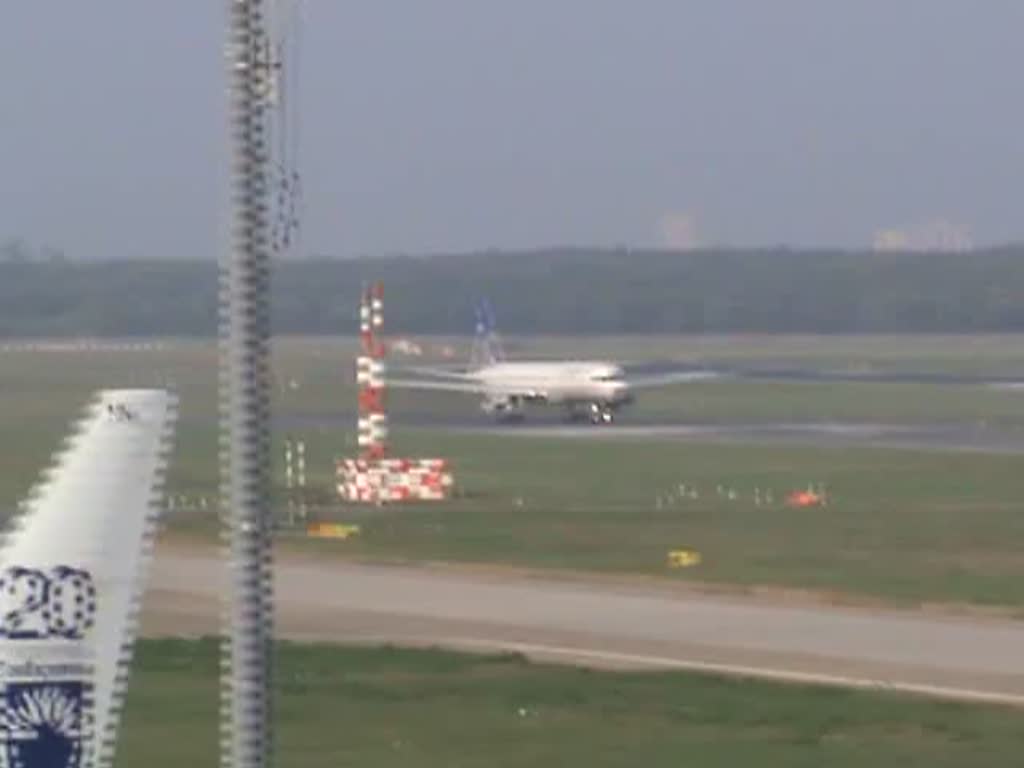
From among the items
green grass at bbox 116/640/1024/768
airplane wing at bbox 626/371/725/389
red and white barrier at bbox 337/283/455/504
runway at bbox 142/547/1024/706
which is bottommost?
green grass at bbox 116/640/1024/768

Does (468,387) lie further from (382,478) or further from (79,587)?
(79,587)

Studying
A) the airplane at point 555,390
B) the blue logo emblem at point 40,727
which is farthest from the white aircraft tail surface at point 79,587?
the airplane at point 555,390

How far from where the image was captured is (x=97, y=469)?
12.0 meters

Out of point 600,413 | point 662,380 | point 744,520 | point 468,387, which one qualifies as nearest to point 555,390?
point 600,413

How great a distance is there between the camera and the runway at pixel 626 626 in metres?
42.6

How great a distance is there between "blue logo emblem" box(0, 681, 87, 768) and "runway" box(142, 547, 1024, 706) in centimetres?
2848

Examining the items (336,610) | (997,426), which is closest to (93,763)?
(336,610)

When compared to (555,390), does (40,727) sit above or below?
below

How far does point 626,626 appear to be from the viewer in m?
48.1

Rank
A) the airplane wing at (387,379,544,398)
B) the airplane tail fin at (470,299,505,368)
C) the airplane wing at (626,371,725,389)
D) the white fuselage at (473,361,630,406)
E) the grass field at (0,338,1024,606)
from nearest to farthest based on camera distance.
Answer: the grass field at (0,338,1024,606)
the white fuselage at (473,361,630,406)
the airplane wing at (387,379,544,398)
the airplane tail fin at (470,299,505,368)
the airplane wing at (626,371,725,389)

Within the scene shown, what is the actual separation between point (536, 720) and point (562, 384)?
87990mm

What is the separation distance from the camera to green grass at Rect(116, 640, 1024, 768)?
3303 centimetres

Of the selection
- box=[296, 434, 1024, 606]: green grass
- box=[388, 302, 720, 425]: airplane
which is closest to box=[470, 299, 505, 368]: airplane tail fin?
box=[388, 302, 720, 425]: airplane

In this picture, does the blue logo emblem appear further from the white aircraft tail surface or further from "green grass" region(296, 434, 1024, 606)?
"green grass" region(296, 434, 1024, 606)
